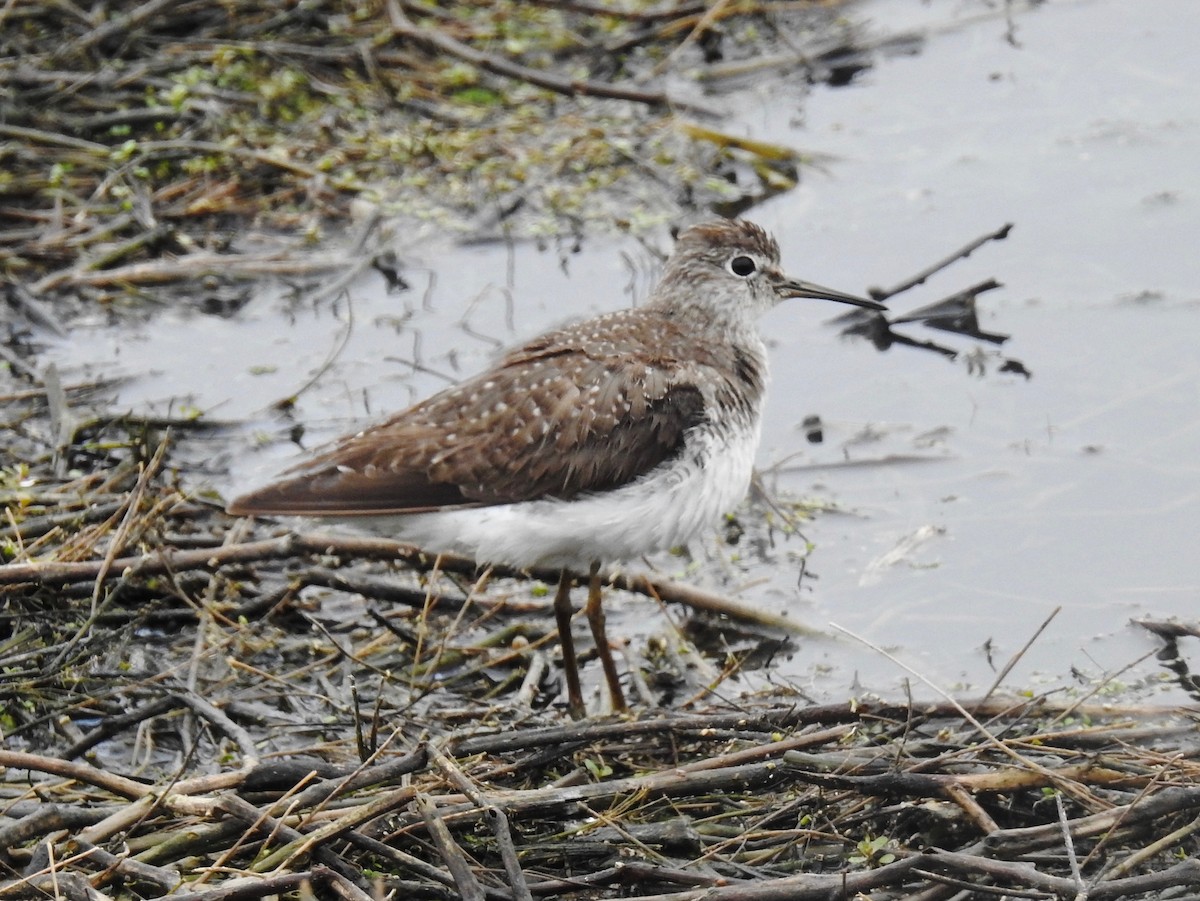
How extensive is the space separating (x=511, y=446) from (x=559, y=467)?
0.61 ft

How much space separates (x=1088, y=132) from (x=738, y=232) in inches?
152

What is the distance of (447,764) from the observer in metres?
4.38

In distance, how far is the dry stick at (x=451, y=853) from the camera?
4.11m

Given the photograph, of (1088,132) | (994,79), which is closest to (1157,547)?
(1088,132)

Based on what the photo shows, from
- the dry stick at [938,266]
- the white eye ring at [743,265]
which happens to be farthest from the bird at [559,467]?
the dry stick at [938,266]

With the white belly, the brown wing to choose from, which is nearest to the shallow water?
the white belly

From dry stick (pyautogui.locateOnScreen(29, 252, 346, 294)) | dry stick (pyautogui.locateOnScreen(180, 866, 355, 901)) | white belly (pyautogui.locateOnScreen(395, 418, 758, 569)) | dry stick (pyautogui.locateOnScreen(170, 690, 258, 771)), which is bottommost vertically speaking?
dry stick (pyautogui.locateOnScreen(170, 690, 258, 771))

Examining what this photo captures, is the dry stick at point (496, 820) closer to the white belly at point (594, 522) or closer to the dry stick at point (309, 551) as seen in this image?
the white belly at point (594, 522)

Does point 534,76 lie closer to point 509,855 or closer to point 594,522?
point 594,522

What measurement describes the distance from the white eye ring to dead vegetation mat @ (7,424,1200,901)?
5.33 feet

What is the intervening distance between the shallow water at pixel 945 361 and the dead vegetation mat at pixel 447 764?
799 millimetres

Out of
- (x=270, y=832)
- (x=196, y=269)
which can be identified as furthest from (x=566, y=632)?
(x=196, y=269)

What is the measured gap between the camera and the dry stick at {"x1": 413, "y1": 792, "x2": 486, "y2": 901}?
13.5ft

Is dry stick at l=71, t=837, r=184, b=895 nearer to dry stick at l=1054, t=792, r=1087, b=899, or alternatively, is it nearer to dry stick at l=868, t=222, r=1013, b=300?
dry stick at l=1054, t=792, r=1087, b=899
